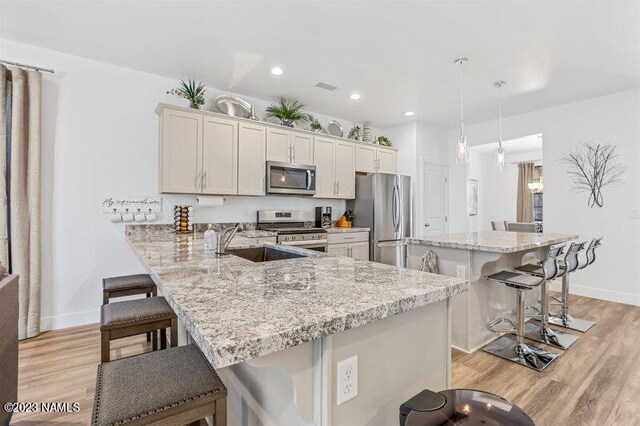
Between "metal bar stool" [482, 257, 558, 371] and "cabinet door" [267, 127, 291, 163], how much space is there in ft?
9.15

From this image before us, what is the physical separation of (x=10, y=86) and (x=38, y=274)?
1770mm

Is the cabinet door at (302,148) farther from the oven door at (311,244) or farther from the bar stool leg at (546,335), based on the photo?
the bar stool leg at (546,335)

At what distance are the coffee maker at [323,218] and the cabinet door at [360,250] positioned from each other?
58 cm

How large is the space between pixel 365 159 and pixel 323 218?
48.7 inches

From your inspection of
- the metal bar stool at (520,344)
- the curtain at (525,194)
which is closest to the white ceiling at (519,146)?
the curtain at (525,194)

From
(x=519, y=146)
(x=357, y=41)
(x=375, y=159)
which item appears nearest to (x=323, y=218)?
(x=375, y=159)

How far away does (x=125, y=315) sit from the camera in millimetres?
1625

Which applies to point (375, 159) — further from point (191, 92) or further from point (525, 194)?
point (525, 194)

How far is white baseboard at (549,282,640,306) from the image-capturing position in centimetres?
403

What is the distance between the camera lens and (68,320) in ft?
10.4

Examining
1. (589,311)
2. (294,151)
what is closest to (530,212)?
(589,311)

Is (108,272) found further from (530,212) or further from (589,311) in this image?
(530,212)

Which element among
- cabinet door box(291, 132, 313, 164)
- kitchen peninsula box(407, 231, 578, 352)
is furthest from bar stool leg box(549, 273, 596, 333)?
Answer: cabinet door box(291, 132, 313, 164)

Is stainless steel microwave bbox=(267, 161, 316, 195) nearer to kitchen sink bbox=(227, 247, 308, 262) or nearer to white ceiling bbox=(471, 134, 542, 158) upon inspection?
kitchen sink bbox=(227, 247, 308, 262)
